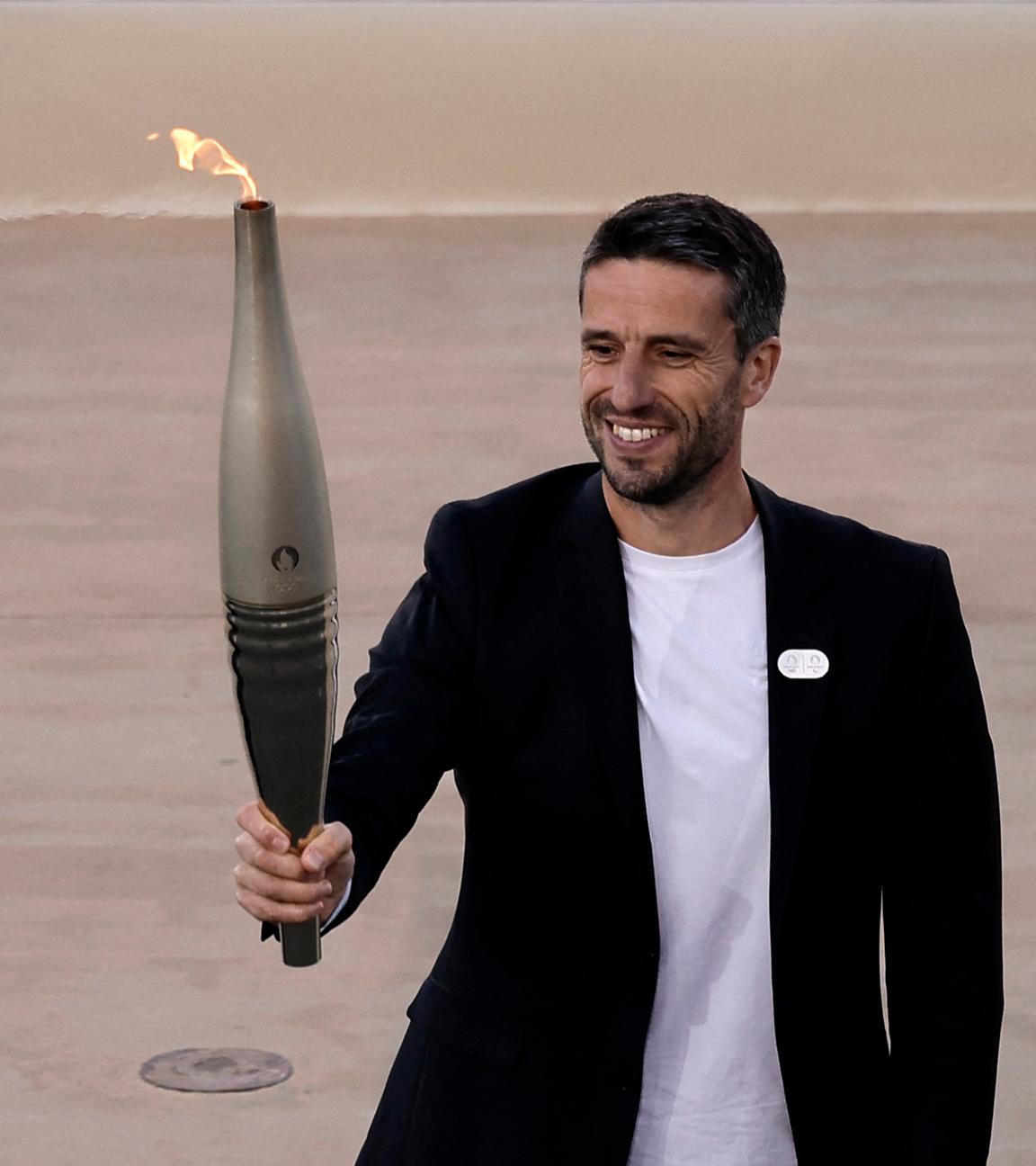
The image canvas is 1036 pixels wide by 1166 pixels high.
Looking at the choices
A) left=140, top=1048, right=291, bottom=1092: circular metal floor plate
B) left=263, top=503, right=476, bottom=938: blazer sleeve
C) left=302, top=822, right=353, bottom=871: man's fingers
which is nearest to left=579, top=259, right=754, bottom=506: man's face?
left=263, top=503, right=476, bottom=938: blazer sleeve

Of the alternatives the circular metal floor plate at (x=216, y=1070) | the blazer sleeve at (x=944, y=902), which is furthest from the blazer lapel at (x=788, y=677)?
the circular metal floor plate at (x=216, y=1070)

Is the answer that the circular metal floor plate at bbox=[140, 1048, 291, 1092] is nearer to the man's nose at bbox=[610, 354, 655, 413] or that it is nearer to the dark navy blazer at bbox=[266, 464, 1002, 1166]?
the dark navy blazer at bbox=[266, 464, 1002, 1166]

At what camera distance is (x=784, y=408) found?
9.66 m

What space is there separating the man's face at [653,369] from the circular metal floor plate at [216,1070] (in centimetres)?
265

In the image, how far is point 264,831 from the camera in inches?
87.2

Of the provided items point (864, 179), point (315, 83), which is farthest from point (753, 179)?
point (315, 83)

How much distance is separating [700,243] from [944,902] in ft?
2.68

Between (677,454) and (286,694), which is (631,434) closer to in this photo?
(677,454)

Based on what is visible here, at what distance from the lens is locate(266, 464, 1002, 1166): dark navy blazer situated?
271cm

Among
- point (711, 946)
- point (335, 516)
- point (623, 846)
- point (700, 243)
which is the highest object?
point (700, 243)

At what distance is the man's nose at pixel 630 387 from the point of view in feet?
8.61

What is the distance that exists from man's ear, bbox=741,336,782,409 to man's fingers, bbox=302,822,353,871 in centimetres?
76

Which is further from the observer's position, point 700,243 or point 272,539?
point 700,243

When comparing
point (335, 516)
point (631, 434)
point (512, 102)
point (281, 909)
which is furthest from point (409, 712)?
point (512, 102)
